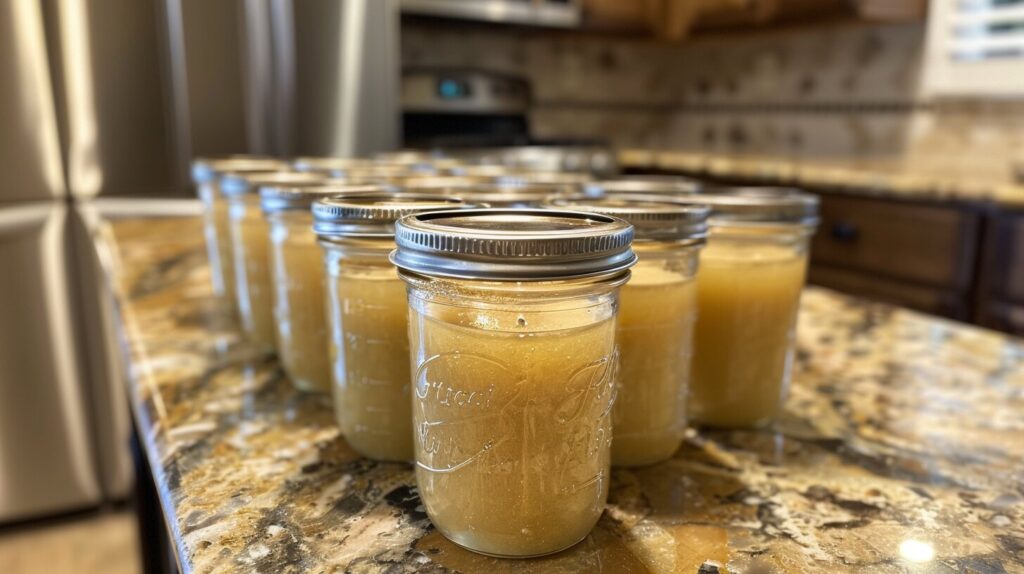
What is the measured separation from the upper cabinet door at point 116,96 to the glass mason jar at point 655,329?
1.77 metres

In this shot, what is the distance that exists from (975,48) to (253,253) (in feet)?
8.49

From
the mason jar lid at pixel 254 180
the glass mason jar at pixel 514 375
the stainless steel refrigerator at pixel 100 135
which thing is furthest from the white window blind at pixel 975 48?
the glass mason jar at pixel 514 375

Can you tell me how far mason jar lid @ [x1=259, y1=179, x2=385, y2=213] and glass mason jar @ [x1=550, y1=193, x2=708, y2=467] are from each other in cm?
20

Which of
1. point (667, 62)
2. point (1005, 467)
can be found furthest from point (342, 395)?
point (667, 62)

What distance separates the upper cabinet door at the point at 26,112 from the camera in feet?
5.79

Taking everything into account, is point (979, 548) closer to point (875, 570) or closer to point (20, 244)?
point (875, 570)

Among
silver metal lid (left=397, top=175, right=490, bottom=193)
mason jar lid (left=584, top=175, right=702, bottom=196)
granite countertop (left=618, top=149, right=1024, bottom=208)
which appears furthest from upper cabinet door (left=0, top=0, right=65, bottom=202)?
granite countertop (left=618, top=149, right=1024, bottom=208)

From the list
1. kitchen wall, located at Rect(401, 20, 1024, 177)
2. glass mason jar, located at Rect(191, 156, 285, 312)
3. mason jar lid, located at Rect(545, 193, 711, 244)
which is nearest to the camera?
mason jar lid, located at Rect(545, 193, 711, 244)

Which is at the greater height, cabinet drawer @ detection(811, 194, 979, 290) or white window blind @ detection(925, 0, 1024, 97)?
white window blind @ detection(925, 0, 1024, 97)

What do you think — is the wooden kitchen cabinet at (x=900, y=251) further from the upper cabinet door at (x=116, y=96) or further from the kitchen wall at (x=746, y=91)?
the upper cabinet door at (x=116, y=96)

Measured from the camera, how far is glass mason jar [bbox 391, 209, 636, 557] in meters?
0.41

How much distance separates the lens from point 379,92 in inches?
86.6

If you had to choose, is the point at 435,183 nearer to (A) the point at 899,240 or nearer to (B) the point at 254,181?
(B) the point at 254,181

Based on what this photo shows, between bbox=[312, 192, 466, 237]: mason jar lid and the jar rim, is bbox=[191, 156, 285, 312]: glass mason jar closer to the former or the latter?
the jar rim
